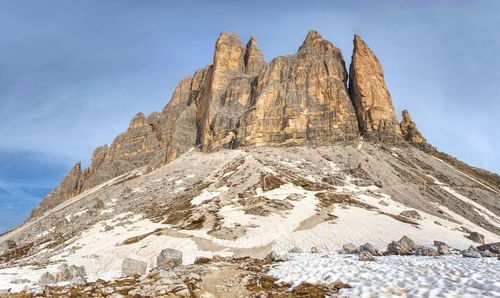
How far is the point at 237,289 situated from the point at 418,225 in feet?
138

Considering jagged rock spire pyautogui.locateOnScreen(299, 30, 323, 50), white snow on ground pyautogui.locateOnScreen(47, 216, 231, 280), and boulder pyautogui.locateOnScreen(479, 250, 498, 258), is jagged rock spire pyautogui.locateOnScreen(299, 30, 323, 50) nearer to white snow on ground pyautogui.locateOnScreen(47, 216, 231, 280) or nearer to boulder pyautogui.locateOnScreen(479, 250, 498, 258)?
white snow on ground pyautogui.locateOnScreen(47, 216, 231, 280)

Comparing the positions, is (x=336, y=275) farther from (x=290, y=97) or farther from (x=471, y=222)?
(x=290, y=97)

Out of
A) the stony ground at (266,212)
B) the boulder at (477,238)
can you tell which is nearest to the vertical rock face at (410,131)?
the stony ground at (266,212)

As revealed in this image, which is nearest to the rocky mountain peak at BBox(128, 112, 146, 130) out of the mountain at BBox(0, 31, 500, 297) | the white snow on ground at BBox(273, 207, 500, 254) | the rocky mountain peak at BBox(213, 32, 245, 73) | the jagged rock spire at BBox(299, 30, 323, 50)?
the mountain at BBox(0, 31, 500, 297)

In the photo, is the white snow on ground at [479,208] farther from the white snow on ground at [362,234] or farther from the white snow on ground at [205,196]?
the white snow on ground at [205,196]

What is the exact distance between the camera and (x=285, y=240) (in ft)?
123

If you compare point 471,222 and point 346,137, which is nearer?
point 471,222

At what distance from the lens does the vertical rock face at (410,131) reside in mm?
109550

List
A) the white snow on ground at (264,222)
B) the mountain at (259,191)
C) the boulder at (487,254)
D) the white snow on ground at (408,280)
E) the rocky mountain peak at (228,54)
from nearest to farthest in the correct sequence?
the white snow on ground at (408,280)
the boulder at (487,254)
the mountain at (259,191)
the white snow on ground at (264,222)
the rocky mountain peak at (228,54)

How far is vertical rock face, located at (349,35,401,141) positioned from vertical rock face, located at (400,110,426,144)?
11.2 ft

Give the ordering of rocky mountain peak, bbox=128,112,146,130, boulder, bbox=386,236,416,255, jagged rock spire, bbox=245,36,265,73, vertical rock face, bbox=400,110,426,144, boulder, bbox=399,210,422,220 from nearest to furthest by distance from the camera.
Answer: boulder, bbox=386,236,416,255 < boulder, bbox=399,210,422,220 < vertical rock face, bbox=400,110,426,144 < jagged rock spire, bbox=245,36,265,73 < rocky mountain peak, bbox=128,112,146,130

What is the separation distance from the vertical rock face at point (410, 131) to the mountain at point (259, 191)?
0.56 meters

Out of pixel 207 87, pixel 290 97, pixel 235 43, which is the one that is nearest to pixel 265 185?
pixel 290 97

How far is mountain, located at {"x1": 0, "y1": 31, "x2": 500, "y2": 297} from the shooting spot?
2983 centimetres
